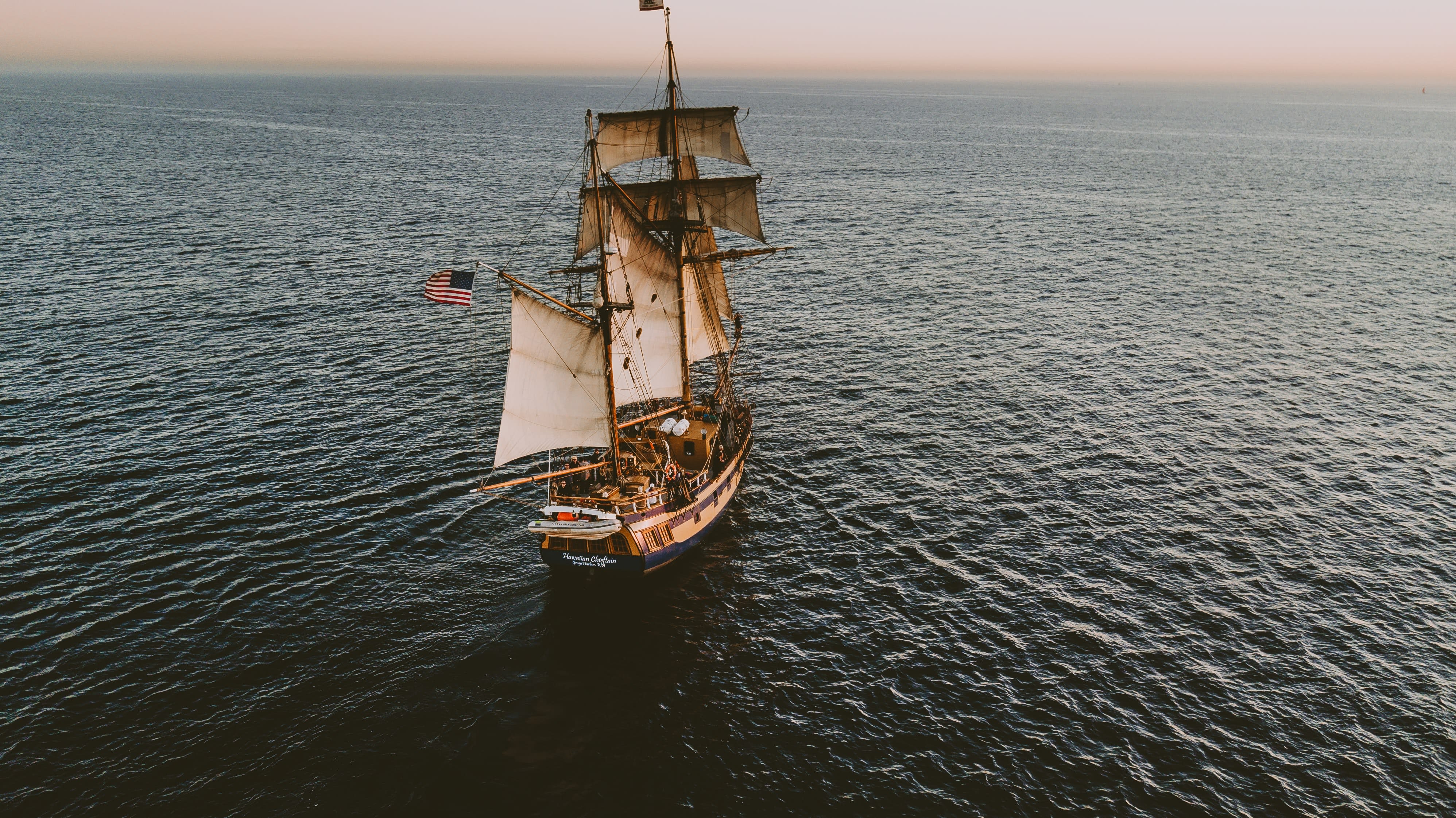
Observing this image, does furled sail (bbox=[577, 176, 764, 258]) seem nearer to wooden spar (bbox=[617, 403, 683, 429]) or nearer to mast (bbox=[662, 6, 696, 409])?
mast (bbox=[662, 6, 696, 409])

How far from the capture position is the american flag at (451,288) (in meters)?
42.3

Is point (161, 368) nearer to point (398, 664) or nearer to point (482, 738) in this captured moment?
point (398, 664)

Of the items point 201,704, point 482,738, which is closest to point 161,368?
point 201,704

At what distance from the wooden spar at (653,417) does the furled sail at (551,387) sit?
2580 millimetres

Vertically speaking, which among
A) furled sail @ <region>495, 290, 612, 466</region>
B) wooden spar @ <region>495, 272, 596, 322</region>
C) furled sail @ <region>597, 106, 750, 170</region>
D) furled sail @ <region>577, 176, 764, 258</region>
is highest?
furled sail @ <region>597, 106, 750, 170</region>

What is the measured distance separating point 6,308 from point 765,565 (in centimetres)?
8368

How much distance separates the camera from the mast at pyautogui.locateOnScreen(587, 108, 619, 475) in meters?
47.3

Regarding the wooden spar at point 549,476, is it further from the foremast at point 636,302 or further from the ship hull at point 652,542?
the ship hull at point 652,542

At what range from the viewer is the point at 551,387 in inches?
1880

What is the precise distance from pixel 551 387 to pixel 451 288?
8068 millimetres

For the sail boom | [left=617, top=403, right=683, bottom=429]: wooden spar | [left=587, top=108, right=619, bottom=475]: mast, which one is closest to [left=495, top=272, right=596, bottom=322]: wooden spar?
[left=587, top=108, right=619, bottom=475]: mast

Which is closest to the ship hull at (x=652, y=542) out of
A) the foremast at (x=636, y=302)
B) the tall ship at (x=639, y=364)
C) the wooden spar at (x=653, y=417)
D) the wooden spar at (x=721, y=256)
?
the tall ship at (x=639, y=364)

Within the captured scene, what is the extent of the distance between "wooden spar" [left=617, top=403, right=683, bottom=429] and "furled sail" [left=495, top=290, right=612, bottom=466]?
258cm

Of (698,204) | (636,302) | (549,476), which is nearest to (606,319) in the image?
(636,302)
